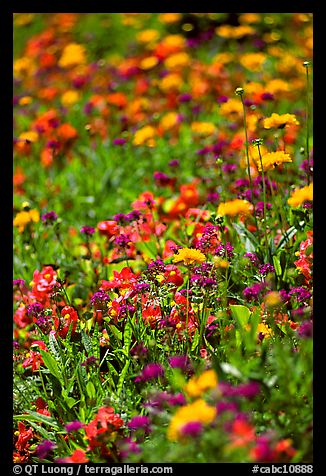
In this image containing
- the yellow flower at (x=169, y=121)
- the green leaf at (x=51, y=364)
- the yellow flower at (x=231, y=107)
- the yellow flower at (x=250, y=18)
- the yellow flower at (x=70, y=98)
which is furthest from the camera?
the yellow flower at (x=250, y=18)

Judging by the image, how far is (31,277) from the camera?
3.53 meters

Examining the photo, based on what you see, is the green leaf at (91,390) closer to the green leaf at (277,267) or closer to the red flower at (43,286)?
the red flower at (43,286)

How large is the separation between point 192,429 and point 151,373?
1.62 feet

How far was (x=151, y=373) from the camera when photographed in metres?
2.05

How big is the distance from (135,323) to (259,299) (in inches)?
19.0

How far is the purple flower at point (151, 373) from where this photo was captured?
6.74 feet

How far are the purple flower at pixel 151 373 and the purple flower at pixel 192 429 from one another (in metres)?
0.46

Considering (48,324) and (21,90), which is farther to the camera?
(21,90)

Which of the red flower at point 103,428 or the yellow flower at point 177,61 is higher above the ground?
the red flower at point 103,428

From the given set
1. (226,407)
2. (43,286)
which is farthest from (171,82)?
(226,407)

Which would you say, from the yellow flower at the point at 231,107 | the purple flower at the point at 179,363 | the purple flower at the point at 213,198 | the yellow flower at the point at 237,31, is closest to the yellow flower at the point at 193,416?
the purple flower at the point at 179,363

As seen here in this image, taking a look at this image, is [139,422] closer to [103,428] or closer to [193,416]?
[103,428]
